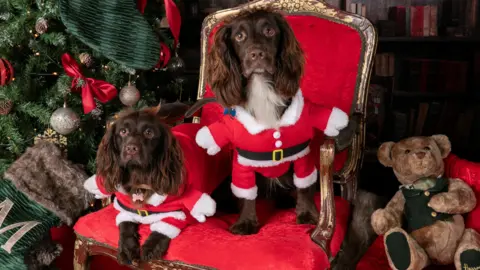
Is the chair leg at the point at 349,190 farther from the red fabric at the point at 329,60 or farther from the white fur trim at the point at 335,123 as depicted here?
the white fur trim at the point at 335,123

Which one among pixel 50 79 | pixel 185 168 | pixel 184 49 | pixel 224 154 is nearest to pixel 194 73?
pixel 184 49

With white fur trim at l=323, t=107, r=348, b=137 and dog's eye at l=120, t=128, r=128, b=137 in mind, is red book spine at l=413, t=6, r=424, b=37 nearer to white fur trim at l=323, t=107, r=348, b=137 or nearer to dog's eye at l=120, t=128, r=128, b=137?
white fur trim at l=323, t=107, r=348, b=137

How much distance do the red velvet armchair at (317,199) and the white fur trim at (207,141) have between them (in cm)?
25

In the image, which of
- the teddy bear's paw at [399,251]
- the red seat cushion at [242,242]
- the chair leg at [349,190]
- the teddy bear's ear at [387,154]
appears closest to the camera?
the red seat cushion at [242,242]

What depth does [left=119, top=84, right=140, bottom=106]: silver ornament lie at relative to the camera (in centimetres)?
249

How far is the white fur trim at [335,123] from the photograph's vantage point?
183 cm

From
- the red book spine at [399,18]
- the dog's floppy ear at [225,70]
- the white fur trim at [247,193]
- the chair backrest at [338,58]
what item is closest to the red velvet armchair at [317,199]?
the chair backrest at [338,58]

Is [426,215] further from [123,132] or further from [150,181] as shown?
[123,132]

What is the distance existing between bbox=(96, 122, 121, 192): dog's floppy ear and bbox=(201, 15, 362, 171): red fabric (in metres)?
0.92

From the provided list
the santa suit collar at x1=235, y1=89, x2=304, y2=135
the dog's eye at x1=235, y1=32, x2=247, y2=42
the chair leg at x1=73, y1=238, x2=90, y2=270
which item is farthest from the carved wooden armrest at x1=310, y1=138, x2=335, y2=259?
the chair leg at x1=73, y1=238, x2=90, y2=270

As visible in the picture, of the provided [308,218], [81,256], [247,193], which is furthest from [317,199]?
[81,256]

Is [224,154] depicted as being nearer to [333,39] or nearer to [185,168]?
[185,168]

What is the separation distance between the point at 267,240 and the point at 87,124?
1.30 m

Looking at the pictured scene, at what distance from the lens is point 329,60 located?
2.32m
